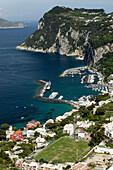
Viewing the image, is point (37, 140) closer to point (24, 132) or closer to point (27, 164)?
point (24, 132)

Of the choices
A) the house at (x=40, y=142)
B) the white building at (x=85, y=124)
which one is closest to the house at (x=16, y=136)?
the house at (x=40, y=142)

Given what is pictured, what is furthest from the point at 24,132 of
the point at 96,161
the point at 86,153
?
the point at 96,161

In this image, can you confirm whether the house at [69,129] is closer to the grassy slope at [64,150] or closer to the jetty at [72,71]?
the grassy slope at [64,150]

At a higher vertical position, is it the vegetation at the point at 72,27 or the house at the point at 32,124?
the vegetation at the point at 72,27

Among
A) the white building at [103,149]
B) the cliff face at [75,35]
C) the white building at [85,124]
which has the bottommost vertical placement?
the white building at [103,149]

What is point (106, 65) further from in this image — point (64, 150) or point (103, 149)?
point (103, 149)

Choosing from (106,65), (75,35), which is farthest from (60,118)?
(75,35)

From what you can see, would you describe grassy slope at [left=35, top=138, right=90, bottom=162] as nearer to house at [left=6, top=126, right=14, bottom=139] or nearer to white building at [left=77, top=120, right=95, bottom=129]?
white building at [left=77, top=120, right=95, bottom=129]
